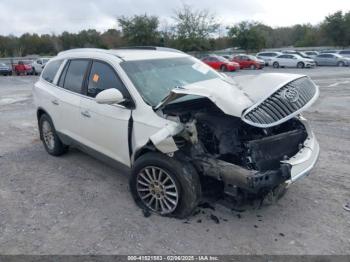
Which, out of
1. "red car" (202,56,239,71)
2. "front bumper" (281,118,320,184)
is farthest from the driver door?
"red car" (202,56,239,71)

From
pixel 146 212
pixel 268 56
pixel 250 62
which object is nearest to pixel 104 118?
pixel 146 212

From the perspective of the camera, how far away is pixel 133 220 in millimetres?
3758

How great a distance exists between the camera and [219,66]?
29781 millimetres

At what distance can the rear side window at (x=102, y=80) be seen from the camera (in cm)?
411

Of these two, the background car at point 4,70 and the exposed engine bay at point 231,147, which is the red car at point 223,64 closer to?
the background car at point 4,70

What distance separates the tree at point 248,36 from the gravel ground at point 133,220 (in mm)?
43332

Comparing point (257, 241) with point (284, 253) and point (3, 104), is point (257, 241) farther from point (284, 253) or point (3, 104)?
point (3, 104)

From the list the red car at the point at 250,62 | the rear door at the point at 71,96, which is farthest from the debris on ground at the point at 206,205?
the red car at the point at 250,62

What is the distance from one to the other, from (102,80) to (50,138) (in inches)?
81.3

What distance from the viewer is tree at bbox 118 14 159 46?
44906 mm

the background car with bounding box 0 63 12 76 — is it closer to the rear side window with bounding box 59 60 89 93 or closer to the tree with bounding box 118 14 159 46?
the tree with bounding box 118 14 159 46

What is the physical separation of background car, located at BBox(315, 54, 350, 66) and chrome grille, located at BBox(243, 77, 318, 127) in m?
31.9

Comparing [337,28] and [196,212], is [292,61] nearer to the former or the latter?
[337,28]

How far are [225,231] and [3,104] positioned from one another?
11605mm
